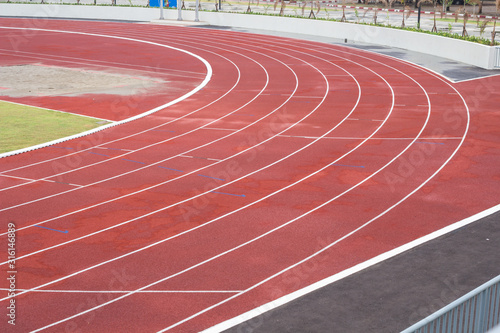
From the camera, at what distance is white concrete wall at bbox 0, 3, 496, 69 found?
3014 cm

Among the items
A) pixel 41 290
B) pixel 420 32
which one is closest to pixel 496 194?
pixel 41 290

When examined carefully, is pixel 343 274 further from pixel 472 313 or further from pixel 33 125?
pixel 33 125

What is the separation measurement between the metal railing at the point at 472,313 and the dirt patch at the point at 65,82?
726 inches

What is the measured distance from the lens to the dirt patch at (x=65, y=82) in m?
24.3

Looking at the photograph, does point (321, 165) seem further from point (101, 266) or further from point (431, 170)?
point (101, 266)

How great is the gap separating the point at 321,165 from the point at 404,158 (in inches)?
79.7

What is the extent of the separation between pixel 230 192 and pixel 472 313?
7423 mm

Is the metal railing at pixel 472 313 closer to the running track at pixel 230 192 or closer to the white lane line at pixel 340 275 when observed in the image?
the white lane line at pixel 340 275

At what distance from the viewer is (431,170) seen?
49.6ft

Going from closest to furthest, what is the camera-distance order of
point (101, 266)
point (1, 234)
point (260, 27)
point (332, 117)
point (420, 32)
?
1. point (101, 266)
2. point (1, 234)
3. point (332, 117)
4. point (420, 32)
5. point (260, 27)

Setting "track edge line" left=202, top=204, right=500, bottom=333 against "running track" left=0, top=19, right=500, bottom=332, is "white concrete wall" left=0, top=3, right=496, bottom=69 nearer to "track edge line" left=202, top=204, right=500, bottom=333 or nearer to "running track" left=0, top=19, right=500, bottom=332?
"running track" left=0, top=19, right=500, bottom=332
